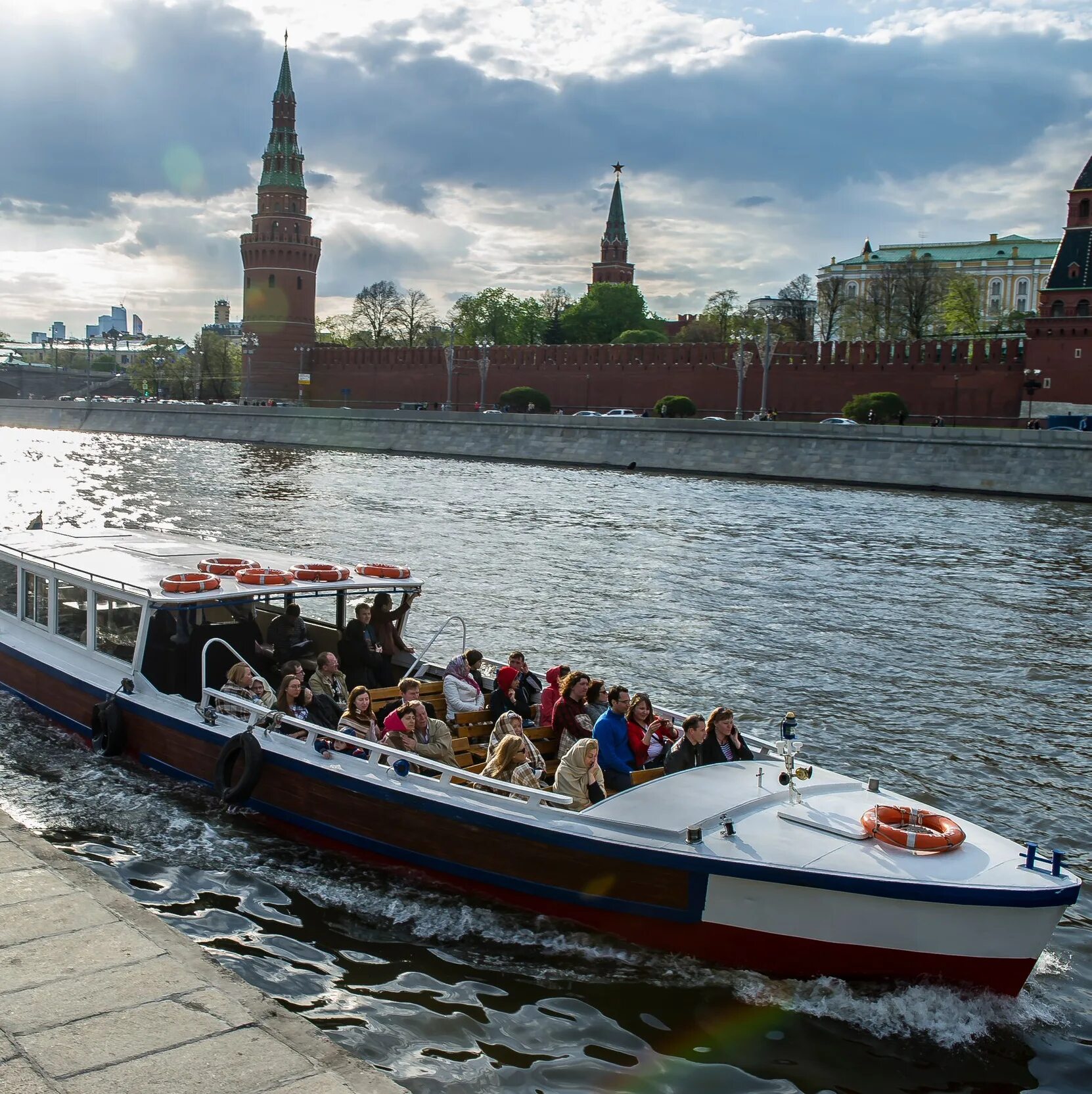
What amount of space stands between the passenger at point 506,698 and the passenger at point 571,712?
0.76 meters

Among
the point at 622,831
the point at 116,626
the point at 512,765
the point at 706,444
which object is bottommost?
the point at 622,831

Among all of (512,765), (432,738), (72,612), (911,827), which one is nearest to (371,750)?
(432,738)

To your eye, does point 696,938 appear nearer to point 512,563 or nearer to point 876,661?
point 876,661

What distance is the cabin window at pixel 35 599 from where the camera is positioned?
1167 centimetres

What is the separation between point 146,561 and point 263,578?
1793 millimetres

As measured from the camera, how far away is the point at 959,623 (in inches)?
752

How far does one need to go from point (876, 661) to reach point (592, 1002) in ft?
34.2

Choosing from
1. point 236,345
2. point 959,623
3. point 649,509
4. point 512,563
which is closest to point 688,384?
point 649,509

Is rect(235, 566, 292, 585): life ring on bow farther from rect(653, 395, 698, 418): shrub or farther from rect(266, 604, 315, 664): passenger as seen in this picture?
rect(653, 395, 698, 418): shrub

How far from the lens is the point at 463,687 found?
9727 millimetres

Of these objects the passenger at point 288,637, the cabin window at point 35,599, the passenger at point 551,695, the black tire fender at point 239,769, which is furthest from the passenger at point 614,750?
the cabin window at point 35,599

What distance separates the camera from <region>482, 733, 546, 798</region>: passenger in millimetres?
7809

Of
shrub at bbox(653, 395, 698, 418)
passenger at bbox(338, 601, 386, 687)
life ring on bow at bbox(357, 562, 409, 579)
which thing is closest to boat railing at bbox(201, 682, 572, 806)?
passenger at bbox(338, 601, 386, 687)

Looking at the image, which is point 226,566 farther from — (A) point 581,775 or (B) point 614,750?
(A) point 581,775
